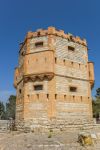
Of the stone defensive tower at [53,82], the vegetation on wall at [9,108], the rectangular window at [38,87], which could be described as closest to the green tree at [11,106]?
the vegetation on wall at [9,108]

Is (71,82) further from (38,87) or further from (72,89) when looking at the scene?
(38,87)

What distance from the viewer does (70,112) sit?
2252 centimetres

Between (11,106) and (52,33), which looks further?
(11,106)

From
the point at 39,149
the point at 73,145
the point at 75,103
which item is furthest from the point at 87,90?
the point at 39,149

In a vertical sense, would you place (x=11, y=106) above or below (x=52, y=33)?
below

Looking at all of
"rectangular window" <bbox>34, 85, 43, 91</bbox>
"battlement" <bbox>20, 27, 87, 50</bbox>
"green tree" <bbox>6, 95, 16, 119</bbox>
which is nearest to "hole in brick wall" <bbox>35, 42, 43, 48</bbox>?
"battlement" <bbox>20, 27, 87, 50</bbox>

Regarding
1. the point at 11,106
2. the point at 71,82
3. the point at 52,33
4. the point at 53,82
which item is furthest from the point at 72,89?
the point at 11,106

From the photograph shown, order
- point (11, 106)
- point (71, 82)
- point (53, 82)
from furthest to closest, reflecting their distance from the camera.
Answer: point (11, 106)
point (71, 82)
point (53, 82)

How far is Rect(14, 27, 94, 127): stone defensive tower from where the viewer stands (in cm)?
2169

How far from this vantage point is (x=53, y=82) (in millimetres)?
22234

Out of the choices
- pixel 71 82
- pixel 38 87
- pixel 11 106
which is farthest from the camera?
pixel 11 106

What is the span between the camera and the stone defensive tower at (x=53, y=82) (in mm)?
21688

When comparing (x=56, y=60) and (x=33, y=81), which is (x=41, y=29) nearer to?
(x=56, y=60)

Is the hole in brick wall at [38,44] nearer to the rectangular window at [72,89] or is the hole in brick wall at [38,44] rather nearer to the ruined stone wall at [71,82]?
the ruined stone wall at [71,82]
